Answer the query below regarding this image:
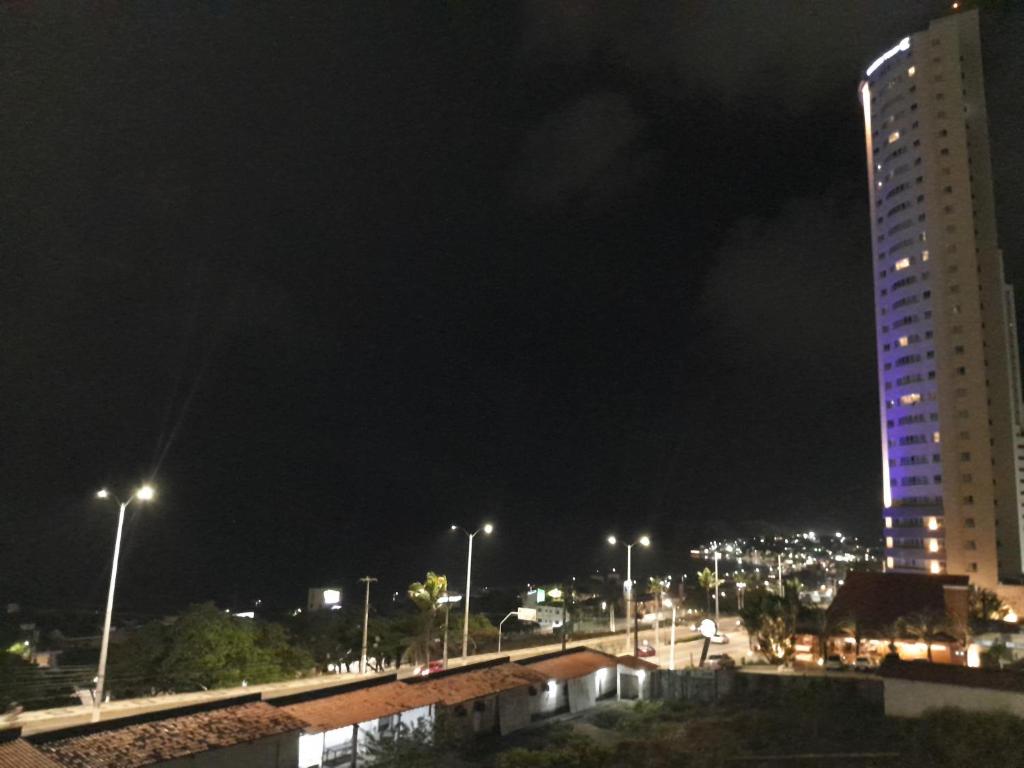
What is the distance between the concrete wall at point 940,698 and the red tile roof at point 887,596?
66.4 ft

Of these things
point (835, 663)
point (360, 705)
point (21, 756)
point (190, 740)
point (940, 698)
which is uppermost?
point (940, 698)

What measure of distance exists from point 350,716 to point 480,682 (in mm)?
8288

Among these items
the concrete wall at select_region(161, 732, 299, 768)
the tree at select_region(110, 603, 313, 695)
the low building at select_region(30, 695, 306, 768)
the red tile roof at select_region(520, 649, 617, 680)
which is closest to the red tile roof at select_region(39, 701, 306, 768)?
the low building at select_region(30, 695, 306, 768)

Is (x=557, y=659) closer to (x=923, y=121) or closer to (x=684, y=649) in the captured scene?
(x=684, y=649)

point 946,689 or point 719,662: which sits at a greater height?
point 946,689

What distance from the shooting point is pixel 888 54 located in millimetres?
97562

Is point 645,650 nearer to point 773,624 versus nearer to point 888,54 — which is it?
point 773,624

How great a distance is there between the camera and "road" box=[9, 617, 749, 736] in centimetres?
2967

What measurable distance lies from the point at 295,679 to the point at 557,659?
54.2 ft

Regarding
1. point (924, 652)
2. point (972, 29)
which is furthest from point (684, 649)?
point (972, 29)

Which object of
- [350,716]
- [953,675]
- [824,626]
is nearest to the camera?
[350,716]

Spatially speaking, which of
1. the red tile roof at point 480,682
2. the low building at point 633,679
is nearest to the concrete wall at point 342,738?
the red tile roof at point 480,682

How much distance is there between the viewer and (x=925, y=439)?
3381 inches

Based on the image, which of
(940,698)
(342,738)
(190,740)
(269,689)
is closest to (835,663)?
(940,698)
